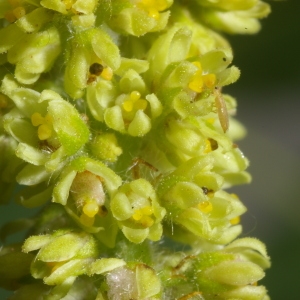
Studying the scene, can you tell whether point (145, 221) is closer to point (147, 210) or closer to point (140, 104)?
point (147, 210)

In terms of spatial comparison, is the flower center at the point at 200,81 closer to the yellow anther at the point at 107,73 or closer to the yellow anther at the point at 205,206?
the yellow anther at the point at 107,73

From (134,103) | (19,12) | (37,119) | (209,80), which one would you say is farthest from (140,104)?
(19,12)

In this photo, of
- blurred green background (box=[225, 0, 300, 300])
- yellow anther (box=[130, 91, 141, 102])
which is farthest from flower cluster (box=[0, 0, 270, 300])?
blurred green background (box=[225, 0, 300, 300])

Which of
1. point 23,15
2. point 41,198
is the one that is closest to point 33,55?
point 23,15

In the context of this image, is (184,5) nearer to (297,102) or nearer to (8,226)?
(8,226)

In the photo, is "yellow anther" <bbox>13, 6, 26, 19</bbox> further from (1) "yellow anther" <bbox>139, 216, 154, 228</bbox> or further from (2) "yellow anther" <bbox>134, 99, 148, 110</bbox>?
(1) "yellow anther" <bbox>139, 216, 154, 228</bbox>

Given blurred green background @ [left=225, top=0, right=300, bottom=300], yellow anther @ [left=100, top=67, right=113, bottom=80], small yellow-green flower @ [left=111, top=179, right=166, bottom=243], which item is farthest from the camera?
blurred green background @ [left=225, top=0, right=300, bottom=300]

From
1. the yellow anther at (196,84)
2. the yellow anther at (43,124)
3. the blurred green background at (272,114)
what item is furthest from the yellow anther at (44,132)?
the blurred green background at (272,114)
